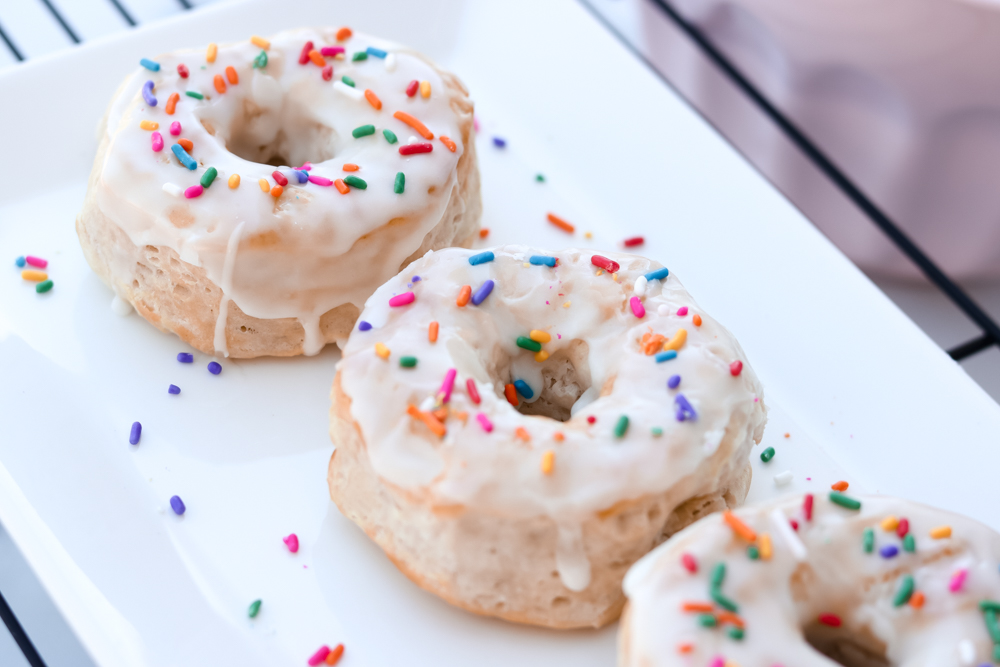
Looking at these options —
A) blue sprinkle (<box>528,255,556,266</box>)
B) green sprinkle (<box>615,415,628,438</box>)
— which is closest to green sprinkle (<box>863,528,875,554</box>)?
green sprinkle (<box>615,415,628,438</box>)

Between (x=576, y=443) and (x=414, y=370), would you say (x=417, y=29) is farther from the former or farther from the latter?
(x=576, y=443)

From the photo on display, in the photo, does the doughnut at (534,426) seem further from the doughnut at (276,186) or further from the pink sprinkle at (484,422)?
the doughnut at (276,186)

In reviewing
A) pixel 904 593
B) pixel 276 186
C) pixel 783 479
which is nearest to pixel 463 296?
pixel 276 186

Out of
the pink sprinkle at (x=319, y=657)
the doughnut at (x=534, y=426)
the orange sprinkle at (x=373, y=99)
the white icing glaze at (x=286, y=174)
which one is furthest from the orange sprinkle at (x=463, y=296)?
the pink sprinkle at (x=319, y=657)

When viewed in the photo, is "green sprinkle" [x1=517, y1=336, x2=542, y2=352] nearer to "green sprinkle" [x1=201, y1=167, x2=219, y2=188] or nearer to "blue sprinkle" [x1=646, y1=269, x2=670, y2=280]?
"blue sprinkle" [x1=646, y1=269, x2=670, y2=280]

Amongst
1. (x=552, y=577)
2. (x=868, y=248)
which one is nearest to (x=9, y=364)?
(x=552, y=577)
